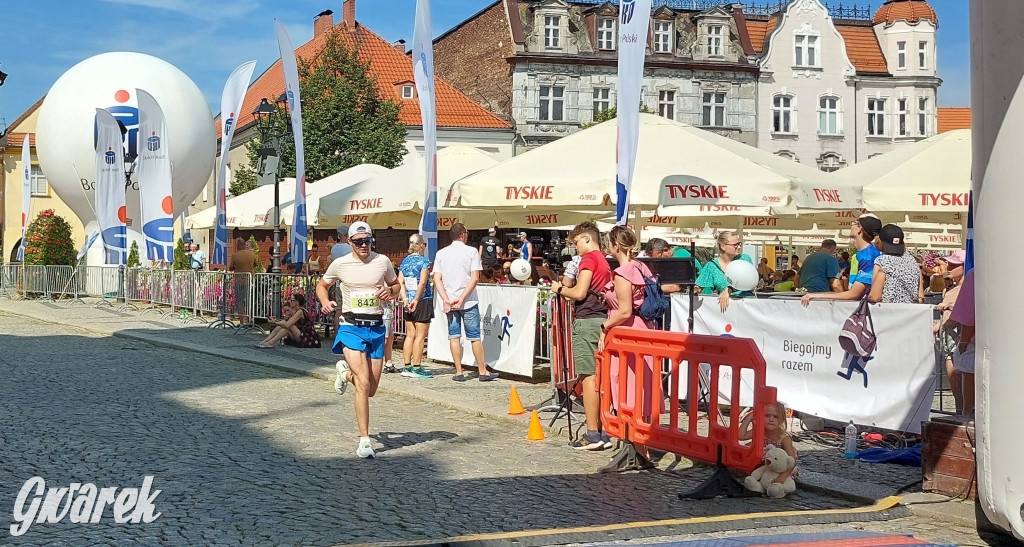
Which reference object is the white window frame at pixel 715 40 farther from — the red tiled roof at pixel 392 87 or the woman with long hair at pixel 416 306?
the woman with long hair at pixel 416 306

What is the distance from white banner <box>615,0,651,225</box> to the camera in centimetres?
1171

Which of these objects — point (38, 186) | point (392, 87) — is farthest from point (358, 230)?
point (38, 186)

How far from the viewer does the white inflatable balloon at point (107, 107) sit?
32.0m

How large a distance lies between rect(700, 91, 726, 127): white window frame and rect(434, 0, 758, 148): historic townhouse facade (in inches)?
2.1

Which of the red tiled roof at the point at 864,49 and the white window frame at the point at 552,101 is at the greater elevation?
the red tiled roof at the point at 864,49

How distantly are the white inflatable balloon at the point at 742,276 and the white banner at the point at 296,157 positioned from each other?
33.2 ft

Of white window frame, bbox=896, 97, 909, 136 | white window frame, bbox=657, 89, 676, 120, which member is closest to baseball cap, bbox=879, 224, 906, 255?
white window frame, bbox=657, 89, 676, 120

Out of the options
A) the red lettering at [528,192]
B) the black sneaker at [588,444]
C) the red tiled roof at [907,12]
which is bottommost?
the black sneaker at [588,444]

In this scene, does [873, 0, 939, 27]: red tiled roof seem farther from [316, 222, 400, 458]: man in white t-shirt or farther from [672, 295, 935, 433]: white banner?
[316, 222, 400, 458]: man in white t-shirt

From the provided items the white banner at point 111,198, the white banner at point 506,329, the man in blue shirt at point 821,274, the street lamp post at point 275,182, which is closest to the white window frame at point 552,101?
the street lamp post at point 275,182

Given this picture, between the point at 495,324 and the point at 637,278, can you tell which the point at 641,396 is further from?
the point at 495,324

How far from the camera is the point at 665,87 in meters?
57.9

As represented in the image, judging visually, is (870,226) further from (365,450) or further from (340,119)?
(340,119)

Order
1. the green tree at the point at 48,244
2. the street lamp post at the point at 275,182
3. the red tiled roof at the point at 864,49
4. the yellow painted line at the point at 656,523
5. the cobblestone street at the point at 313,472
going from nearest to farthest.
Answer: the yellow painted line at the point at 656,523, the cobblestone street at the point at 313,472, the street lamp post at the point at 275,182, the green tree at the point at 48,244, the red tiled roof at the point at 864,49
